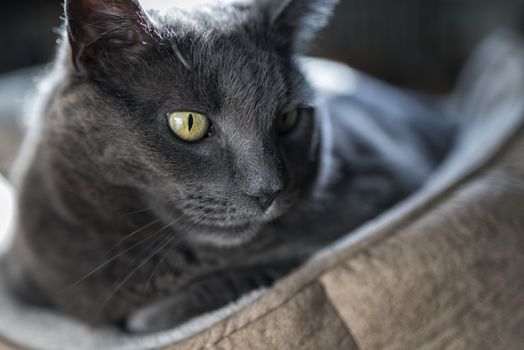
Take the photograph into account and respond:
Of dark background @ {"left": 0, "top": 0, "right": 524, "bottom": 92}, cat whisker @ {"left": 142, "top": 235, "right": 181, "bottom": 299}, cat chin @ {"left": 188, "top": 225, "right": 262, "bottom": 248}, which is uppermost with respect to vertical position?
cat chin @ {"left": 188, "top": 225, "right": 262, "bottom": 248}

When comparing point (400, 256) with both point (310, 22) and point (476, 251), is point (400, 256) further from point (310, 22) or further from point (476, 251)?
point (310, 22)

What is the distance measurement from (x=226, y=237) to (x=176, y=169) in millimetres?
151

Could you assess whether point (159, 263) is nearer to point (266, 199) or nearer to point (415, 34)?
point (266, 199)

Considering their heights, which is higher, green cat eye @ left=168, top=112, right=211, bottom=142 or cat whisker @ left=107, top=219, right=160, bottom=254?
green cat eye @ left=168, top=112, right=211, bottom=142

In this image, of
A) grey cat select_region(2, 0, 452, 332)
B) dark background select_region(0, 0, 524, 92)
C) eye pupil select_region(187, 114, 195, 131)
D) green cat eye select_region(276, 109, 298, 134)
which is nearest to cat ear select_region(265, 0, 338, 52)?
grey cat select_region(2, 0, 452, 332)

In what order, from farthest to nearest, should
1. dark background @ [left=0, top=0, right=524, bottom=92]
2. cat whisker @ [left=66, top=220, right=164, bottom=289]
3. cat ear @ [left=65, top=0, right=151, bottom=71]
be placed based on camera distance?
dark background @ [left=0, top=0, right=524, bottom=92]
cat whisker @ [left=66, top=220, right=164, bottom=289]
cat ear @ [left=65, top=0, right=151, bottom=71]

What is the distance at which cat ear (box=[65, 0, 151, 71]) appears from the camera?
791 millimetres

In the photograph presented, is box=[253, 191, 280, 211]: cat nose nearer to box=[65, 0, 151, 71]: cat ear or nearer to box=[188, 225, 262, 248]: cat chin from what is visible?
box=[188, 225, 262, 248]: cat chin

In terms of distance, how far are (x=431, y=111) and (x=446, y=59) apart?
1.43 meters

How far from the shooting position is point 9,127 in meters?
1.60

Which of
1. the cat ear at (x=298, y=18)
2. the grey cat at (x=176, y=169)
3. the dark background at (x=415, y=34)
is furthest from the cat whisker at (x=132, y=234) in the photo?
the dark background at (x=415, y=34)

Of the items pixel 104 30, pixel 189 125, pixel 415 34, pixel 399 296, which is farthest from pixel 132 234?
pixel 415 34

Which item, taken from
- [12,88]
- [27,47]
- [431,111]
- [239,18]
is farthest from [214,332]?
[27,47]

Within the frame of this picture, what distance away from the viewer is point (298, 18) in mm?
975
